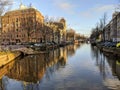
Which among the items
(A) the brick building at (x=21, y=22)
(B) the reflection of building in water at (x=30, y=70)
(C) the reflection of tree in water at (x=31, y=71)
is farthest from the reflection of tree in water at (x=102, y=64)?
(A) the brick building at (x=21, y=22)

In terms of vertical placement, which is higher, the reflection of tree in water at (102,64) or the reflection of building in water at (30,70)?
the reflection of building in water at (30,70)

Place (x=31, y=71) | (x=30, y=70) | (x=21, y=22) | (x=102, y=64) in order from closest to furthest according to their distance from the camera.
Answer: (x=31, y=71) < (x=30, y=70) < (x=102, y=64) < (x=21, y=22)

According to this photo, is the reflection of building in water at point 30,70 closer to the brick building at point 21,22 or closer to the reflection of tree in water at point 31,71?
the reflection of tree in water at point 31,71

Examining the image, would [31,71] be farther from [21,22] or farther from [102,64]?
[21,22]

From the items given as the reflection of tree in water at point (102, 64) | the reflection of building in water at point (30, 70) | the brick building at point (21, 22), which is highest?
the brick building at point (21, 22)

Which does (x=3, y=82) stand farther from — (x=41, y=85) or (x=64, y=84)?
(x=64, y=84)

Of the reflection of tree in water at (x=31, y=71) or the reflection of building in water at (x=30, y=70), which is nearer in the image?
the reflection of tree in water at (x=31, y=71)

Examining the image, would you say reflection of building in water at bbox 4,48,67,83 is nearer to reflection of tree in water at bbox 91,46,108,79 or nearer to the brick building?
reflection of tree in water at bbox 91,46,108,79

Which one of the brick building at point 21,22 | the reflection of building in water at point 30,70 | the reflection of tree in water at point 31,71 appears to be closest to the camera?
the reflection of tree in water at point 31,71

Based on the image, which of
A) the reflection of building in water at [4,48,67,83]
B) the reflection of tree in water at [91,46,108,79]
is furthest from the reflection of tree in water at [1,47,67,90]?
the reflection of tree in water at [91,46,108,79]

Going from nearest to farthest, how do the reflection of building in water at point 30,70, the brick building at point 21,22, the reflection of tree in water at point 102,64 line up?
1. the reflection of building in water at point 30,70
2. the reflection of tree in water at point 102,64
3. the brick building at point 21,22

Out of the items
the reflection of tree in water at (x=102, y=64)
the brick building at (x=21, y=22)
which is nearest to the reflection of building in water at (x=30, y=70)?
the reflection of tree in water at (x=102, y=64)

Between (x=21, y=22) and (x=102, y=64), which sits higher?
(x=21, y=22)

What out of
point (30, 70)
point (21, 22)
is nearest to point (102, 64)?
point (30, 70)
